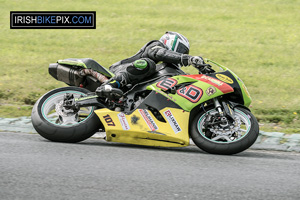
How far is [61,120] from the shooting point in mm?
6422

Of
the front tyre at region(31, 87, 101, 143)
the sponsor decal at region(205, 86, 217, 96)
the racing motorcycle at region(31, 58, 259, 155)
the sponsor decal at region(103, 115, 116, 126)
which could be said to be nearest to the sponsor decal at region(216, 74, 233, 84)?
the racing motorcycle at region(31, 58, 259, 155)

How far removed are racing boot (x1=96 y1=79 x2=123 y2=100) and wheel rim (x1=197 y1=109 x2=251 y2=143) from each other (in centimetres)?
102

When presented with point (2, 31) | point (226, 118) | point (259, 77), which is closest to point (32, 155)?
point (226, 118)

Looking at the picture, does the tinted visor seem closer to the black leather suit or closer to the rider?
the rider

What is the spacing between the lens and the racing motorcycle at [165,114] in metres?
6.00

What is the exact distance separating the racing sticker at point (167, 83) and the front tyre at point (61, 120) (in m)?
0.85

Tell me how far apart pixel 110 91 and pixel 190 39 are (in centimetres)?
805

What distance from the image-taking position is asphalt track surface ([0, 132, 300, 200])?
4.55 m

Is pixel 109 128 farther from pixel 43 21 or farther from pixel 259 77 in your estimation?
pixel 43 21

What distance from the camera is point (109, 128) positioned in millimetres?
6121

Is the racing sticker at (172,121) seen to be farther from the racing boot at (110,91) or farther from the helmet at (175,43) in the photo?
the helmet at (175,43)

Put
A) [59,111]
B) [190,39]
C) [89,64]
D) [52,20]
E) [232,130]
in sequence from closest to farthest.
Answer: [232,130], [59,111], [89,64], [190,39], [52,20]

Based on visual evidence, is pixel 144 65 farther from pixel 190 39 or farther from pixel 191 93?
pixel 190 39

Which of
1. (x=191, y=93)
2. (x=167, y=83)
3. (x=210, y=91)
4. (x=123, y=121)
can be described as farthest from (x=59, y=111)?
(x=210, y=91)
